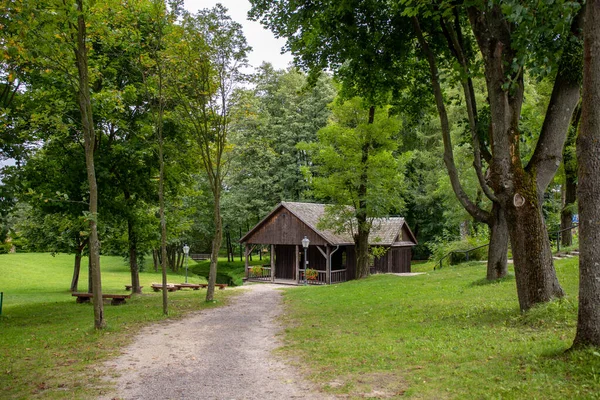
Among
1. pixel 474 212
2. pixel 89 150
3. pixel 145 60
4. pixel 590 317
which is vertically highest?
pixel 145 60

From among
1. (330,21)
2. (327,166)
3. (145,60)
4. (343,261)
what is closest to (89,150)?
(145,60)

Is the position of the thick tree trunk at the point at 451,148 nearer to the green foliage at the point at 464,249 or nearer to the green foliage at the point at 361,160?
the green foliage at the point at 361,160

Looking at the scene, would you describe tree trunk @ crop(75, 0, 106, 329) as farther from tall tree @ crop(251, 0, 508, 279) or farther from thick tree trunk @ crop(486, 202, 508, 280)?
thick tree trunk @ crop(486, 202, 508, 280)

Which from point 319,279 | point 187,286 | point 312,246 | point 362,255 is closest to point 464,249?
point 362,255

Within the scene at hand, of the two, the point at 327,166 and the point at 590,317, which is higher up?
the point at 327,166

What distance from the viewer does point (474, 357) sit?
235 inches

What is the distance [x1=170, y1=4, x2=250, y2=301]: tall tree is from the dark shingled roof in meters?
13.4

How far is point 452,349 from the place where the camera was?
654 cm

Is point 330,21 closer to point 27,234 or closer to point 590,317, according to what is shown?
point 590,317

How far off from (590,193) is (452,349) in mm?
2972

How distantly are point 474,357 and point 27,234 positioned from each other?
23591 mm

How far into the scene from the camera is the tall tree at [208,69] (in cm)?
1362

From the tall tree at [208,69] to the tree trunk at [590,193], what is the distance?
1090 centimetres

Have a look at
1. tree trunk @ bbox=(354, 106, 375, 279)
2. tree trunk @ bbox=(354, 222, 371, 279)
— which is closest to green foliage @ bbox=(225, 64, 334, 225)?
tree trunk @ bbox=(354, 222, 371, 279)
